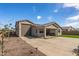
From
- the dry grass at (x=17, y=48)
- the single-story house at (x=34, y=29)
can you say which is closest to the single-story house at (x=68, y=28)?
the single-story house at (x=34, y=29)

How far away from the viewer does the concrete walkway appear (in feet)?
18.6

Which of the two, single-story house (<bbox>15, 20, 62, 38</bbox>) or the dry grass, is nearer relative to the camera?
the dry grass

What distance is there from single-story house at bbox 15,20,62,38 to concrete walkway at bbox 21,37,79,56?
5.1 inches

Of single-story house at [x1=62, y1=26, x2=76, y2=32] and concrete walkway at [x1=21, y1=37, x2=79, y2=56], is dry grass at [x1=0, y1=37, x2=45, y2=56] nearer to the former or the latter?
concrete walkway at [x1=21, y1=37, x2=79, y2=56]

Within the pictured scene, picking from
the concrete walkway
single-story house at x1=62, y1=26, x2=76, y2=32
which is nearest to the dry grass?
the concrete walkway

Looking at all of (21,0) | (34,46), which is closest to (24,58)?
(34,46)

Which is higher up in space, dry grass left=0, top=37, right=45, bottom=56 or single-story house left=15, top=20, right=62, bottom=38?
single-story house left=15, top=20, right=62, bottom=38

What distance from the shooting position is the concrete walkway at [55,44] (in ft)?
18.6

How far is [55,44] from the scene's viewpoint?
5895 millimetres

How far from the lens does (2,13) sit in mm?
5492

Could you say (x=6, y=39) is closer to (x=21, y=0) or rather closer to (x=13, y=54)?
(x=13, y=54)

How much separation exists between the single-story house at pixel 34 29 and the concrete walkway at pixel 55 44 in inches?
5.1

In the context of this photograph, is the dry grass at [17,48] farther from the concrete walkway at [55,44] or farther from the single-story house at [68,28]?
the single-story house at [68,28]

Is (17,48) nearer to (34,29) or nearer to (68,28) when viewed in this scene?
(34,29)
